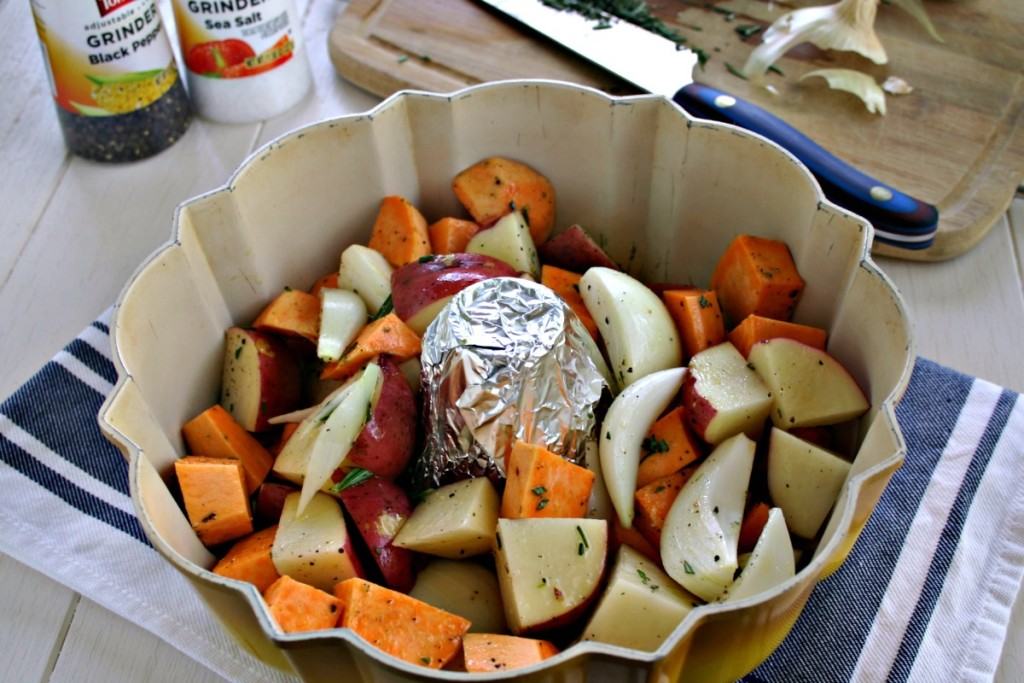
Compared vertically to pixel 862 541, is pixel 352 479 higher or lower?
higher

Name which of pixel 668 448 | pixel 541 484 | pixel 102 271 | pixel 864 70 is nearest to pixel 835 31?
pixel 864 70

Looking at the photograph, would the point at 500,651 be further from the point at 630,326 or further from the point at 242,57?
the point at 242,57

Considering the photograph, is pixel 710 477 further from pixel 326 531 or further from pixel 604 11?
pixel 604 11

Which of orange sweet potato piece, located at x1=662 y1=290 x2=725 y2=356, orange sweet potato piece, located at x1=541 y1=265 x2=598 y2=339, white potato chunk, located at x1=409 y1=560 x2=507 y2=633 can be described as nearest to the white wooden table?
white potato chunk, located at x1=409 y1=560 x2=507 y2=633

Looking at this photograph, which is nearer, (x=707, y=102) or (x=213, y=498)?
(x=213, y=498)

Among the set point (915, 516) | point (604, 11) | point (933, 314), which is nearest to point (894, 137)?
point (933, 314)

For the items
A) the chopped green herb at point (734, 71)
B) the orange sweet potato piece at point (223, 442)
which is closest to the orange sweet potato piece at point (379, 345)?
the orange sweet potato piece at point (223, 442)
